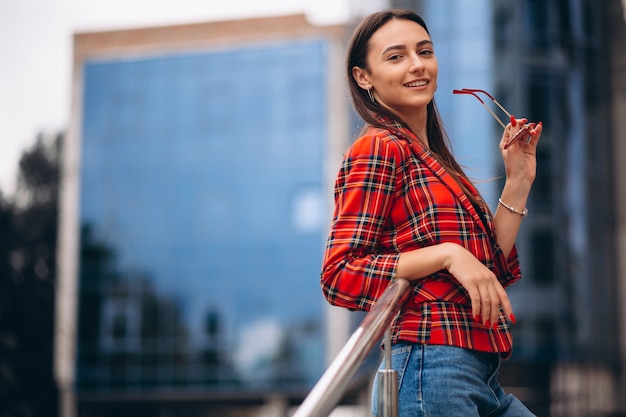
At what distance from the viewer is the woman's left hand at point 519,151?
7.66ft

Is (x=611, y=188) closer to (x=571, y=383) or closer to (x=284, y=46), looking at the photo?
(x=571, y=383)

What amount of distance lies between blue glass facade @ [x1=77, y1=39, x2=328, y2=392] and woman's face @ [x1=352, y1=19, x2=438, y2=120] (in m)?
28.3

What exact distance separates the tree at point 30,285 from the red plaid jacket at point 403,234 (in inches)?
1293

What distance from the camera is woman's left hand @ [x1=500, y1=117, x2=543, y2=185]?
2.33m

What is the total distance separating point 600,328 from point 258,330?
11.5m

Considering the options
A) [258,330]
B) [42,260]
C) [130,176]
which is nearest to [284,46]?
[130,176]

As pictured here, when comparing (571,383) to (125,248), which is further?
(125,248)

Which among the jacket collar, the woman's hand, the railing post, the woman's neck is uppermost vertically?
the woman's neck

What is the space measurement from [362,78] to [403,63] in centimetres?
13

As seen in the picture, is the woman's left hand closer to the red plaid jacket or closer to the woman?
the woman

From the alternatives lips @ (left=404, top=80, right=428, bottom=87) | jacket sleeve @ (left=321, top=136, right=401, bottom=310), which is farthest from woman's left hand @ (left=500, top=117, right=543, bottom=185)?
jacket sleeve @ (left=321, top=136, right=401, bottom=310)

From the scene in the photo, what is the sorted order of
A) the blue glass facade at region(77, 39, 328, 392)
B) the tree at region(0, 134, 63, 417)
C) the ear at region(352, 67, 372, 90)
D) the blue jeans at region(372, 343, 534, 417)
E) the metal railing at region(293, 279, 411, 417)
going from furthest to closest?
the tree at region(0, 134, 63, 417), the blue glass facade at region(77, 39, 328, 392), the ear at region(352, 67, 372, 90), the blue jeans at region(372, 343, 534, 417), the metal railing at region(293, 279, 411, 417)

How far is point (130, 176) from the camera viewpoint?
32.7m

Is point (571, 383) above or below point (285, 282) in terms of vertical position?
below
